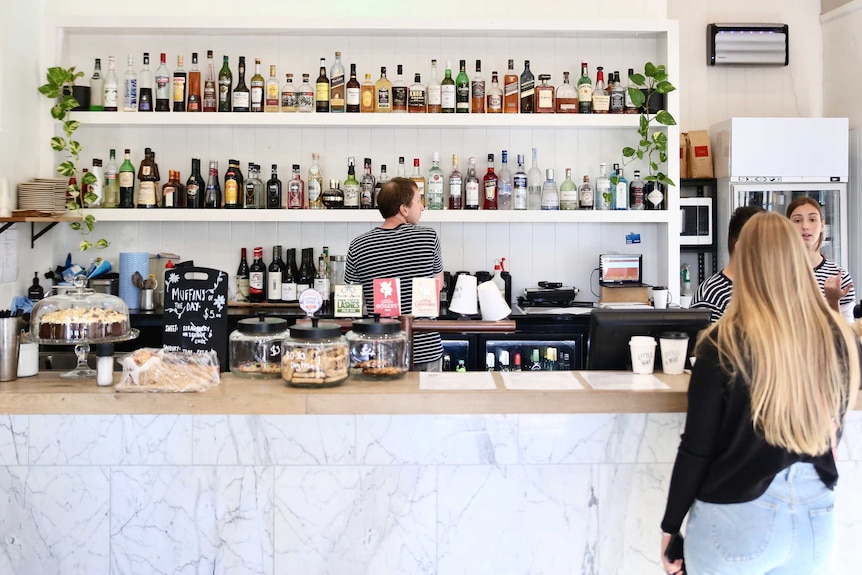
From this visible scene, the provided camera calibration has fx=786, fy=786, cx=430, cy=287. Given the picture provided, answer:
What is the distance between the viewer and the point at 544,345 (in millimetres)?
4406

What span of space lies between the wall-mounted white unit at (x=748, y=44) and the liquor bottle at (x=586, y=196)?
60.8 inches

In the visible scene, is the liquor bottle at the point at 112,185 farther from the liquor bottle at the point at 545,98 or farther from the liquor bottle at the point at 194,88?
the liquor bottle at the point at 545,98

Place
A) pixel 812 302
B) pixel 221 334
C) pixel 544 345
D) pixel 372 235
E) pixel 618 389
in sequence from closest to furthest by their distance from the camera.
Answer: pixel 812 302 → pixel 618 389 → pixel 221 334 → pixel 372 235 → pixel 544 345

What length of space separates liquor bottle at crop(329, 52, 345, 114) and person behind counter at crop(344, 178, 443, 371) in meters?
1.57

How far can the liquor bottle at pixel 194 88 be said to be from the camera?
4.67 metres

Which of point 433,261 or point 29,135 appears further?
point 29,135

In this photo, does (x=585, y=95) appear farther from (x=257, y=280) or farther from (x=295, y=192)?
(x=257, y=280)

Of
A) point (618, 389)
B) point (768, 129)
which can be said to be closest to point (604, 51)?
point (768, 129)

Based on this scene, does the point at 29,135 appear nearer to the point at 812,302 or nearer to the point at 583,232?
the point at 583,232

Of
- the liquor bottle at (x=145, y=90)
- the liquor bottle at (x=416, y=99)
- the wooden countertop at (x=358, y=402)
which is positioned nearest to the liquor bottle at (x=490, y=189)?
the liquor bottle at (x=416, y=99)

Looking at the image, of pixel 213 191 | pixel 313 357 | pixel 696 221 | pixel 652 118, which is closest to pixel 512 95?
pixel 652 118

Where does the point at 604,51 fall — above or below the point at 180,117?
above

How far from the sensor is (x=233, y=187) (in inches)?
185

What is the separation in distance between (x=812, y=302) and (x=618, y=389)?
61 centimetres
